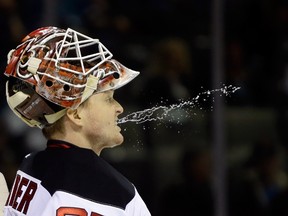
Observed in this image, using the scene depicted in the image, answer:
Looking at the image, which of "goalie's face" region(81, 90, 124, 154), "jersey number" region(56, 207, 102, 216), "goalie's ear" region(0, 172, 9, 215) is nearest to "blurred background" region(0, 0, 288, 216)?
"goalie's ear" region(0, 172, 9, 215)

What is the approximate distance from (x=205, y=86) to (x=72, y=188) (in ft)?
11.5

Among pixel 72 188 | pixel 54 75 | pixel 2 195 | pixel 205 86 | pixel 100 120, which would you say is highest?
pixel 54 75

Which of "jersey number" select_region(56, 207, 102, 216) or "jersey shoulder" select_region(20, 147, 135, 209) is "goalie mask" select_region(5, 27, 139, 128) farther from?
"jersey number" select_region(56, 207, 102, 216)

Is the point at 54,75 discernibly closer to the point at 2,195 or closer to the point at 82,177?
the point at 82,177

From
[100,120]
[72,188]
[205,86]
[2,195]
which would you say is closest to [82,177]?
[72,188]

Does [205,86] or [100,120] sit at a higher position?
[100,120]

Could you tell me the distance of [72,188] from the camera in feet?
7.69

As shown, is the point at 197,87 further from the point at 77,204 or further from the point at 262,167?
the point at 77,204

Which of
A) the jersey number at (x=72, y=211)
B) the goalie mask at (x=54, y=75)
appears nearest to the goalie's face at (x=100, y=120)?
the goalie mask at (x=54, y=75)

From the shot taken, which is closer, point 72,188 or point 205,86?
point 72,188

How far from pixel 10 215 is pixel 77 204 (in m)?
0.27

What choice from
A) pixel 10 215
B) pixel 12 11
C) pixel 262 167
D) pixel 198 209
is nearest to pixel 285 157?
pixel 262 167

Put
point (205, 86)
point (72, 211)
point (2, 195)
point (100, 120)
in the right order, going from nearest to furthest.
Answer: point (72, 211)
point (100, 120)
point (2, 195)
point (205, 86)

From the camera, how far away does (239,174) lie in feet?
19.0
